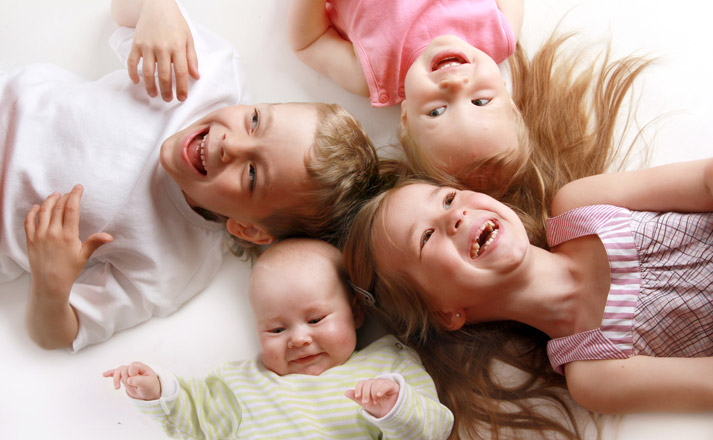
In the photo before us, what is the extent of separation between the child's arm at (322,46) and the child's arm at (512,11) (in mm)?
309

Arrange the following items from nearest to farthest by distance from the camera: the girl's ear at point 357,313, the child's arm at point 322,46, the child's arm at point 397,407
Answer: the child's arm at point 397,407 → the girl's ear at point 357,313 → the child's arm at point 322,46

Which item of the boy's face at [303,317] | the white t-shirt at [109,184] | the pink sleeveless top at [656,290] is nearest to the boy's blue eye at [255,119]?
the white t-shirt at [109,184]

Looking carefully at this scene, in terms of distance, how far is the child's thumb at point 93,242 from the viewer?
1030mm

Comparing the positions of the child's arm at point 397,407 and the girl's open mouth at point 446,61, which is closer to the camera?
the child's arm at point 397,407

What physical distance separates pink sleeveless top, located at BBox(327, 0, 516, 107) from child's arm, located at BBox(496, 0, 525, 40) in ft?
0.11

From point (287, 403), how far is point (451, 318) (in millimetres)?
317

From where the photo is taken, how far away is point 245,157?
41.8 inches

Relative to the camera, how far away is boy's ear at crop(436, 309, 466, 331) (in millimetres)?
1061

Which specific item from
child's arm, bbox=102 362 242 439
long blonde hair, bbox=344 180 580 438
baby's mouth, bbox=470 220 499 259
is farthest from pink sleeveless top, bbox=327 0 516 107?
child's arm, bbox=102 362 242 439

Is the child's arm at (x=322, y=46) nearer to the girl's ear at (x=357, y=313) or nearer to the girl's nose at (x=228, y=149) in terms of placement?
the girl's nose at (x=228, y=149)

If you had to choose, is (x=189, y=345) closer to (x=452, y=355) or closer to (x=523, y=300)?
(x=452, y=355)

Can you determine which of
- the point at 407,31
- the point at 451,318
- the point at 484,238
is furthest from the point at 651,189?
the point at 407,31

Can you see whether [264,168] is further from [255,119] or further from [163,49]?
[163,49]

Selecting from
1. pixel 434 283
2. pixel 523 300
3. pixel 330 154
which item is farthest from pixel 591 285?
pixel 330 154
